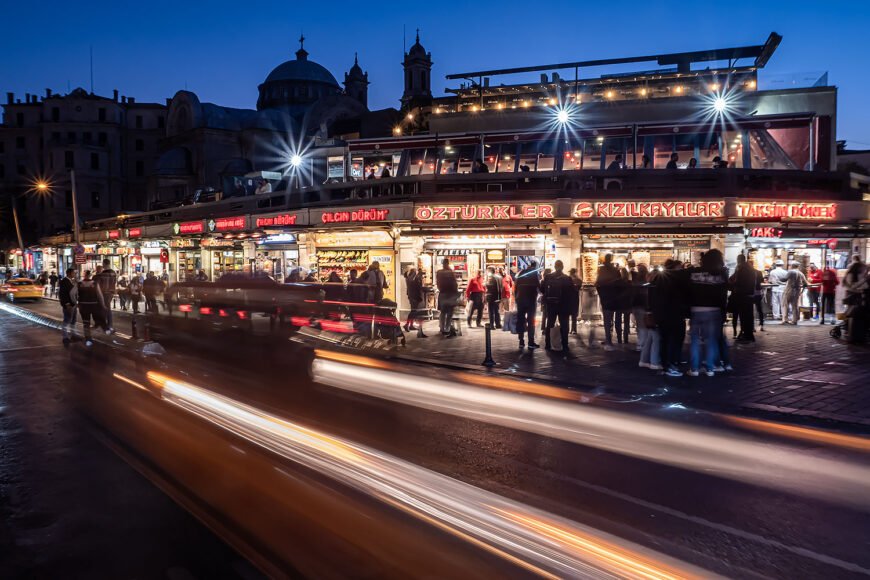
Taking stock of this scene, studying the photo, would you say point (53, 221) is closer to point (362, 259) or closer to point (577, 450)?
point (362, 259)

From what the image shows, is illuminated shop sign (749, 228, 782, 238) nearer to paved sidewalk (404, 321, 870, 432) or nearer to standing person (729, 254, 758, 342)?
paved sidewalk (404, 321, 870, 432)

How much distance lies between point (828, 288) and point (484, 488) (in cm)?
1656

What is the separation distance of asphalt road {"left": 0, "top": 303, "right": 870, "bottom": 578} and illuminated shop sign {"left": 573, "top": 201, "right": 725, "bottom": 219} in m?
11.4

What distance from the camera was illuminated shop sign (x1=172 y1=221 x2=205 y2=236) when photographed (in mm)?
29672

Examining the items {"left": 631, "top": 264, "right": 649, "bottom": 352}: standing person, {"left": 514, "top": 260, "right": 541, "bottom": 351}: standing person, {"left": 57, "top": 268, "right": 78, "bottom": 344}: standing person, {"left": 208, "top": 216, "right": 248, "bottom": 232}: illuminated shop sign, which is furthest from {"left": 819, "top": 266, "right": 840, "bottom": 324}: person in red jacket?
{"left": 208, "top": 216, "right": 248, "bottom": 232}: illuminated shop sign

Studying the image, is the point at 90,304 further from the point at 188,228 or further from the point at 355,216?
the point at 188,228

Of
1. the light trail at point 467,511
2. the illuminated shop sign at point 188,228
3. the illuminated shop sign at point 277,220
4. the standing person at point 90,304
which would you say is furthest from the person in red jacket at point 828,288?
the illuminated shop sign at point 188,228

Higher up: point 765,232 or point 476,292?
point 765,232

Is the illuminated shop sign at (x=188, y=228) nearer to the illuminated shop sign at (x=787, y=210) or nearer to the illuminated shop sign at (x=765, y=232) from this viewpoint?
the illuminated shop sign at (x=787, y=210)

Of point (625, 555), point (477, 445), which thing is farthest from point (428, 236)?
point (625, 555)

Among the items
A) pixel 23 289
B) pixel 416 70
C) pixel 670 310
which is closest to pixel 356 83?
pixel 416 70

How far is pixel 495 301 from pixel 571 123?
11.9 metres

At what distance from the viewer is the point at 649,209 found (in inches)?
727

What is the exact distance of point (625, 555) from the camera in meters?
3.08
